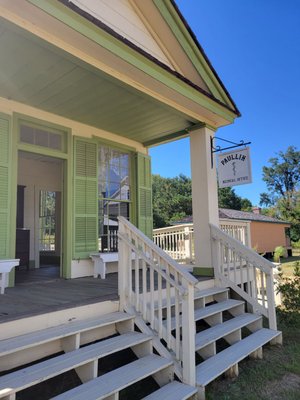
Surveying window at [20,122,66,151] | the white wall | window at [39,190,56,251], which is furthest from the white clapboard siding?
window at [39,190,56,251]

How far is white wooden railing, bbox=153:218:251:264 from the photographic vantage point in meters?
5.90

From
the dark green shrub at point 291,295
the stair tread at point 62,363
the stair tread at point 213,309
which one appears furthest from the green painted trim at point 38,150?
the dark green shrub at point 291,295

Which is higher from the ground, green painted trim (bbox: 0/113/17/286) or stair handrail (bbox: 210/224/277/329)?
green painted trim (bbox: 0/113/17/286)

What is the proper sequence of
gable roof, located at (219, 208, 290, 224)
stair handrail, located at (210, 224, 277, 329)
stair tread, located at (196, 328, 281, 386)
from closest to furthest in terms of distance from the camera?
stair tread, located at (196, 328, 281, 386) → stair handrail, located at (210, 224, 277, 329) → gable roof, located at (219, 208, 290, 224)

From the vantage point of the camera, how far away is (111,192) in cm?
579

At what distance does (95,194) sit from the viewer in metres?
5.34

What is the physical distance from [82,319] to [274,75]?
68.0 ft

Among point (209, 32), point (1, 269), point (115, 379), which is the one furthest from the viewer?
point (209, 32)

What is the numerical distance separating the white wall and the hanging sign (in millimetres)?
3705

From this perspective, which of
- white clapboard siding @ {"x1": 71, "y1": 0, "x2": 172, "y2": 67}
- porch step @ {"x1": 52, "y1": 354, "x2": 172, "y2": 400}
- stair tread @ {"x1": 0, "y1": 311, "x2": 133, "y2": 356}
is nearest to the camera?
porch step @ {"x1": 52, "y1": 354, "x2": 172, "y2": 400}

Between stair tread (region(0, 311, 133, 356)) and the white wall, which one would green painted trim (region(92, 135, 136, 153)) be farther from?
stair tread (region(0, 311, 133, 356))

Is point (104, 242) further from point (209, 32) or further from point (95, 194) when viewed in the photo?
point (209, 32)

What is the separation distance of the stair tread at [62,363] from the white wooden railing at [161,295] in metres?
0.21

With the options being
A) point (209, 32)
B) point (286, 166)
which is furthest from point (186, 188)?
point (209, 32)
